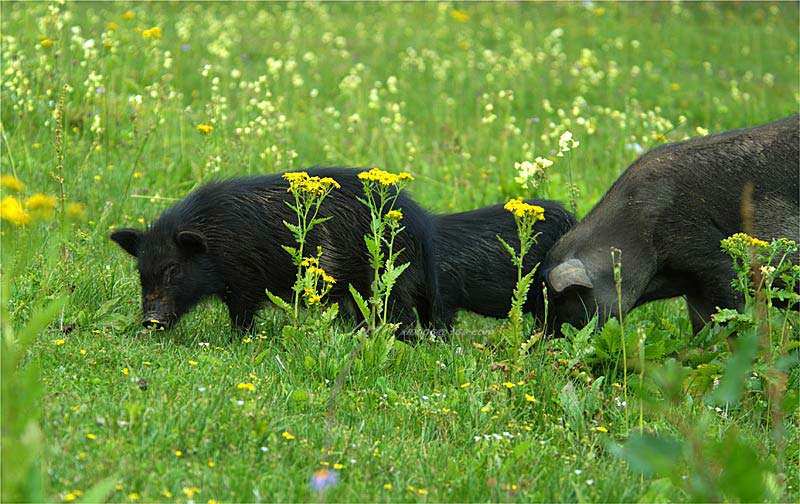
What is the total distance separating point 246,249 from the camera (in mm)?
6438

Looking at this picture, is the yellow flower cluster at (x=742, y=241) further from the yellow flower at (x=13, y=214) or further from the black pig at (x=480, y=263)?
the yellow flower at (x=13, y=214)

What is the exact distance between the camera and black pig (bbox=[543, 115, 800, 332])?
22.9 feet

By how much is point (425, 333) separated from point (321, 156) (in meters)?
4.62

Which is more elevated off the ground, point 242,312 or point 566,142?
point 566,142

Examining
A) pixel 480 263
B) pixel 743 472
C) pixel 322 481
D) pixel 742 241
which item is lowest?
pixel 480 263

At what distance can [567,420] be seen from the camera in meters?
5.08

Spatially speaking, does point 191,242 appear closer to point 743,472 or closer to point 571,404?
point 571,404

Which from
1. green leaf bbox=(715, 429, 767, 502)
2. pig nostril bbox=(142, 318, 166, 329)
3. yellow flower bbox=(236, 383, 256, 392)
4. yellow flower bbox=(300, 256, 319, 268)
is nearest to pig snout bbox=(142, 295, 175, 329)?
pig nostril bbox=(142, 318, 166, 329)

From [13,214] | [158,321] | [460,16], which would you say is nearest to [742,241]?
[158,321]

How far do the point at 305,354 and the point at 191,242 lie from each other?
126 cm

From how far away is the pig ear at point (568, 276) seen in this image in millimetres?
6719

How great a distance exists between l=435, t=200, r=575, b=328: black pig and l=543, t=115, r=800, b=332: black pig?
10.5 inches

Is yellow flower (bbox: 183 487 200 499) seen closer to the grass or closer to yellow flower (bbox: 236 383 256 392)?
the grass

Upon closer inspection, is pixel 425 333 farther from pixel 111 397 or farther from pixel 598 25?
pixel 598 25
